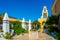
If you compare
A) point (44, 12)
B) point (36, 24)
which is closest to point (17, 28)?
point (36, 24)

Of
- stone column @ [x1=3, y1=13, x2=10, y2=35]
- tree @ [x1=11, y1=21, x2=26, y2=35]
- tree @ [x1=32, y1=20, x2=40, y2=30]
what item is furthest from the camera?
tree @ [x1=32, y1=20, x2=40, y2=30]

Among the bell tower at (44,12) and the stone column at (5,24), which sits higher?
the bell tower at (44,12)

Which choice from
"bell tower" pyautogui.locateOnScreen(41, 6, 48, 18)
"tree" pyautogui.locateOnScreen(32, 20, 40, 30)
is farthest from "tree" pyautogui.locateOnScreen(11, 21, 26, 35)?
"bell tower" pyautogui.locateOnScreen(41, 6, 48, 18)

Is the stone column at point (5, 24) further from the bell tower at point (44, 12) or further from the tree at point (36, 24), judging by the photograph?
the bell tower at point (44, 12)

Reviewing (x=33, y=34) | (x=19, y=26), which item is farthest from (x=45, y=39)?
(x=19, y=26)

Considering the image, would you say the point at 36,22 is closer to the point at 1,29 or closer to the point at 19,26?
the point at 19,26

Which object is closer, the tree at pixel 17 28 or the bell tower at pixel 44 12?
the tree at pixel 17 28

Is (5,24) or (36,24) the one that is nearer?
(5,24)

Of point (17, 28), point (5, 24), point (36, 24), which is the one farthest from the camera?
point (36, 24)

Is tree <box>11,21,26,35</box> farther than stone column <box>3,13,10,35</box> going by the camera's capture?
Yes

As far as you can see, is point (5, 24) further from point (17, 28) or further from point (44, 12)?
point (44, 12)

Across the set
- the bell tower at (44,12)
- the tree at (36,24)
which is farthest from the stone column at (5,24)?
the bell tower at (44,12)

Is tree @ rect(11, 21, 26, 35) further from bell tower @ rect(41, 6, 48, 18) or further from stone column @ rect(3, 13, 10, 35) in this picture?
bell tower @ rect(41, 6, 48, 18)

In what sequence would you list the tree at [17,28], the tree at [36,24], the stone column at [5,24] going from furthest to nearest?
the tree at [36,24] < the tree at [17,28] < the stone column at [5,24]
